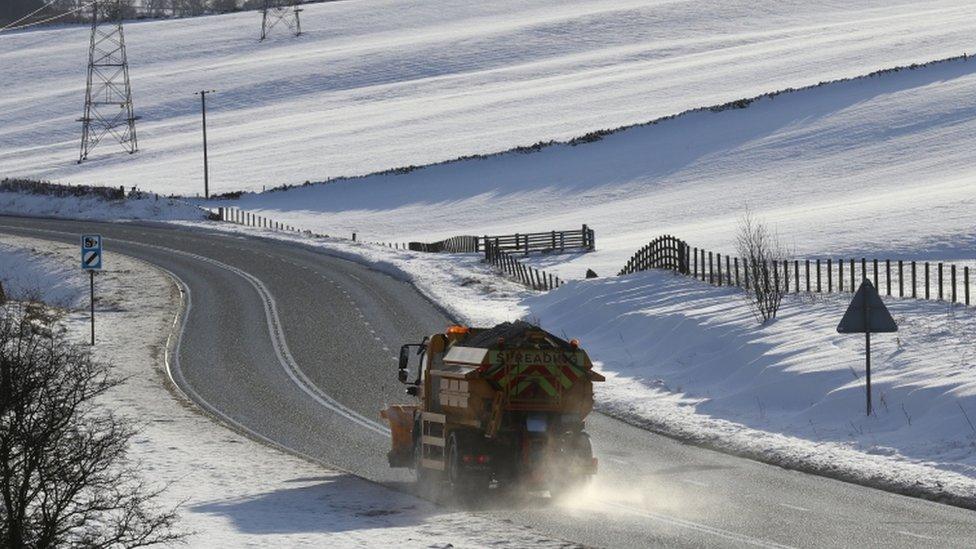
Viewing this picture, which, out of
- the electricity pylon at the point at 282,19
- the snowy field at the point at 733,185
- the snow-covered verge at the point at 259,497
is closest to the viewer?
the snow-covered verge at the point at 259,497

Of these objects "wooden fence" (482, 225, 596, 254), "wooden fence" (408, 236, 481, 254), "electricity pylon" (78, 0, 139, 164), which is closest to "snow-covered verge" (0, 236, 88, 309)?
"wooden fence" (408, 236, 481, 254)

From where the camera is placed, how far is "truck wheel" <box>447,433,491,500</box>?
2009cm

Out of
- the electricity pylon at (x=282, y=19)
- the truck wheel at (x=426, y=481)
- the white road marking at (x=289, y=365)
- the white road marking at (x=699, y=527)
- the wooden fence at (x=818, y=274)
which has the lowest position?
the white road marking at (x=289, y=365)

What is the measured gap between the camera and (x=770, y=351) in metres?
31.5

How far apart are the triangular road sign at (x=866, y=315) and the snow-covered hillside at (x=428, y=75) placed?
2209 inches

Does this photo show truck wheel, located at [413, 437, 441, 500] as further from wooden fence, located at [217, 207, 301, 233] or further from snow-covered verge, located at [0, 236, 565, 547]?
wooden fence, located at [217, 207, 301, 233]

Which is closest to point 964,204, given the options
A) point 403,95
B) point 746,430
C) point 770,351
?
point 770,351

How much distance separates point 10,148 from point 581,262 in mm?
79596

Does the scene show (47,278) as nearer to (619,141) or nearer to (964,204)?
(964,204)

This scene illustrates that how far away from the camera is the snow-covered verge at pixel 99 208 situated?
88.7m

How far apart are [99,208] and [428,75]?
180 feet

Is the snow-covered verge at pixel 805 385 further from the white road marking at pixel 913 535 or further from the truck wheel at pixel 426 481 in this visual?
the truck wheel at pixel 426 481

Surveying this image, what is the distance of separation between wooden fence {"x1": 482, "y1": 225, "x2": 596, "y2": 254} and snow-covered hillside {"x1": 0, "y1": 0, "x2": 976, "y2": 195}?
425 inches

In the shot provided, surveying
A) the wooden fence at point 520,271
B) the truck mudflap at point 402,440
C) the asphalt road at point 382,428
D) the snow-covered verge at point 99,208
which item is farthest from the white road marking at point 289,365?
the snow-covered verge at point 99,208
